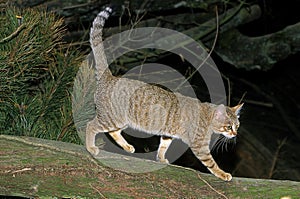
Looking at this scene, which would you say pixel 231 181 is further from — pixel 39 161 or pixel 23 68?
pixel 23 68

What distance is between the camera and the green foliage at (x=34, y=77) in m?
2.31

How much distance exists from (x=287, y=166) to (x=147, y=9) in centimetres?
219

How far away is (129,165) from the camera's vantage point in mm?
2074

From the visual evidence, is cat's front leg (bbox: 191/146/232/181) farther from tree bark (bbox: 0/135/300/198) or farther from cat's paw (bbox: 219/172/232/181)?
tree bark (bbox: 0/135/300/198)

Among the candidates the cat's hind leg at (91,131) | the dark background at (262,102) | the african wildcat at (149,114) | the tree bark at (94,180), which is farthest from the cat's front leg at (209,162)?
the dark background at (262,102)

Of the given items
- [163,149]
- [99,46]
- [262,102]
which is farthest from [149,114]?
[262,102]

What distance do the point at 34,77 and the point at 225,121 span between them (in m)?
0.91

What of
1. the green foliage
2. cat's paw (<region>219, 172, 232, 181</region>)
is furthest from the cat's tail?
cat's paw (<region>219, 172, 232, 181</region>)

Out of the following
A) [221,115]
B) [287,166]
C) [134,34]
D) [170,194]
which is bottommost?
[287,166]

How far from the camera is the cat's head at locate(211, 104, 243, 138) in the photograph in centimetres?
244

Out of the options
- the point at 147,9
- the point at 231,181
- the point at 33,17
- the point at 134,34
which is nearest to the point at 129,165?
the point at 231,181

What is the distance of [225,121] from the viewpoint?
244 cm

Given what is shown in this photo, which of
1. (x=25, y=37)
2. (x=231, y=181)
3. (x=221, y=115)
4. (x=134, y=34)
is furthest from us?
(x=134, y=34)

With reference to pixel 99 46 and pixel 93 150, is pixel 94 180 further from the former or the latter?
pixel 99 46
